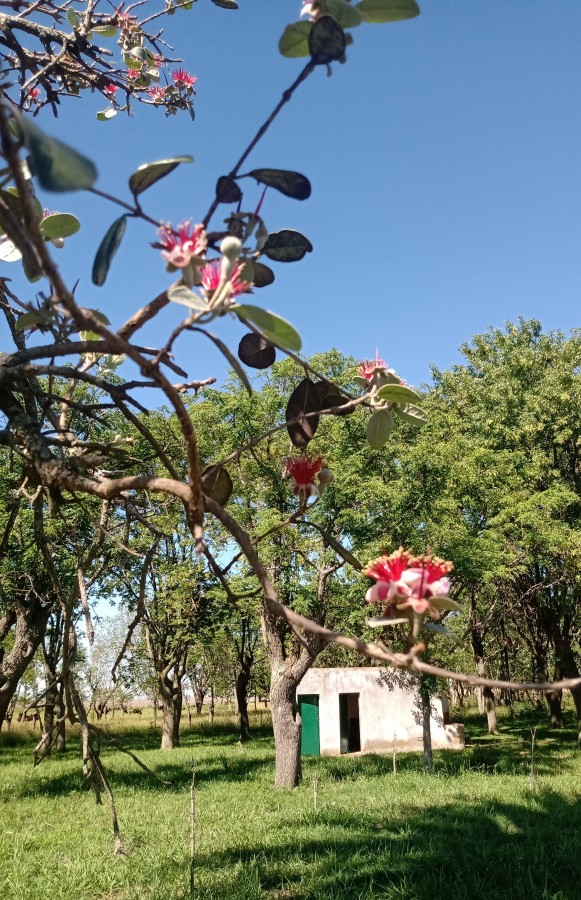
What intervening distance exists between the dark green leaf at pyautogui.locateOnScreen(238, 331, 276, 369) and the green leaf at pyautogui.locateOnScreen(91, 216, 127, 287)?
0.18 metres

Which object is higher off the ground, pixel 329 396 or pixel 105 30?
pixel 105 30

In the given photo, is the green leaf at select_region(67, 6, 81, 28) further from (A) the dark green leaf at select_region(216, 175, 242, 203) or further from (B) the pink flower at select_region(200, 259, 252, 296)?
(B) the pink flower at select_region(200, 259, 252, 296)

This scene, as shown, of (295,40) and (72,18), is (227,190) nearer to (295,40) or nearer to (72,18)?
(295,40)

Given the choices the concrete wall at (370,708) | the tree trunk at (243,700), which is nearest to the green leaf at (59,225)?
the concrete wall at (370,708)

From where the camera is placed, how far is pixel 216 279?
518 millimetres

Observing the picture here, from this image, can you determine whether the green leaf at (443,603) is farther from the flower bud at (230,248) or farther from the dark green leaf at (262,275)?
the dark green leaf at (262,275)

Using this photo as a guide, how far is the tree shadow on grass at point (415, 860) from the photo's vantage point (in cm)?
333

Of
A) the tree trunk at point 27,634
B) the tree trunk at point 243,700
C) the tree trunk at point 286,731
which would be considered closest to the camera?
the tree trunk at point 286,731

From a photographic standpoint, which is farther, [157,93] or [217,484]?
[157,93]

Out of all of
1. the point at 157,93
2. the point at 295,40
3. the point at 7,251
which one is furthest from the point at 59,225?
the point at 157,93

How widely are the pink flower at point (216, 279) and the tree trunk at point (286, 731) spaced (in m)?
7.29

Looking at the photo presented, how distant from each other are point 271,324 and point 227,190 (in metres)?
0.20

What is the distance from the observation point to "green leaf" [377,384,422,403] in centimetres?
63

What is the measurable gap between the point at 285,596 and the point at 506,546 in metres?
3.54
